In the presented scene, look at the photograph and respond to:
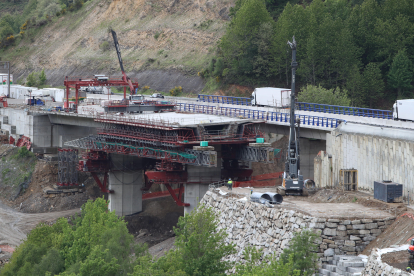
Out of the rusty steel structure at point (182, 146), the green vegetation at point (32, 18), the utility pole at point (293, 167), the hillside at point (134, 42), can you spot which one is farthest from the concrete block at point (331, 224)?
the green vegetation at point (32, 18)

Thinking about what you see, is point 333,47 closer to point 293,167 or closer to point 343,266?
point 293,167

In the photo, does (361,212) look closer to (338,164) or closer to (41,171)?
(338,164)

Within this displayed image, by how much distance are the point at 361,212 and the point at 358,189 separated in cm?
1054

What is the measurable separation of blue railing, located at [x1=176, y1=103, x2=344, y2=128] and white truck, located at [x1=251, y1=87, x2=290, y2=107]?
17.1 ft

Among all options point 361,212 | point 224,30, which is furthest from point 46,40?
point 361,212

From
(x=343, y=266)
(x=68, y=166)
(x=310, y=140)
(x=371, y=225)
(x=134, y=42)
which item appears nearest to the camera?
(x=343, y=266)

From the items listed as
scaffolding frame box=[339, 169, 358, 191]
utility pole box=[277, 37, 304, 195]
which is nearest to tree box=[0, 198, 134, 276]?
utility pole box=[277, 37, 304, 195]

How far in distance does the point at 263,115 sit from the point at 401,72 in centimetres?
2510

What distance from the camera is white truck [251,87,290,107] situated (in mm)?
75000

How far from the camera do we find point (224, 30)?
381ft

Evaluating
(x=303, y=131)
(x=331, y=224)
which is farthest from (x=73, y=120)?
(x=331, y=224)

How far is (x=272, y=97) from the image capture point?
75.9 m

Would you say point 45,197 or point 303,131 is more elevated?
point 303,131

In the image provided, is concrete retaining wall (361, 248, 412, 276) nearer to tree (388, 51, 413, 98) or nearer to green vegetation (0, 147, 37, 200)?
tree (388, 51, 413, 98)
